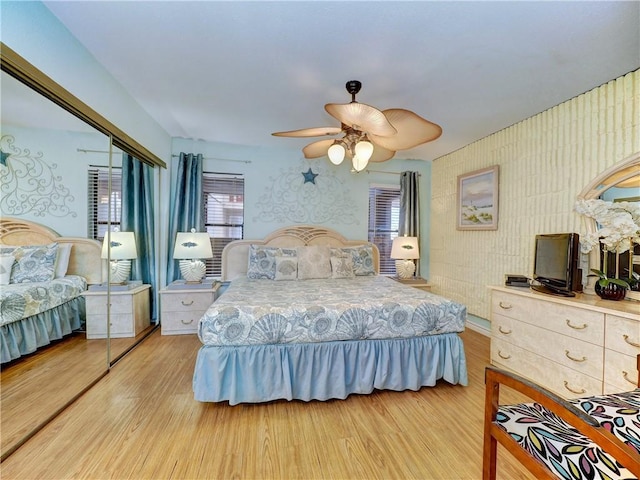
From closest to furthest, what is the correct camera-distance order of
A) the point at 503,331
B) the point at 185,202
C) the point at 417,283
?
the point at 503,331 → the point at 185,202 → the point at 417,283

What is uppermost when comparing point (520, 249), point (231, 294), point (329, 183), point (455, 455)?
point (329, 183)

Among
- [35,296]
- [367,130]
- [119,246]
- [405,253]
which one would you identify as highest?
[367,130]

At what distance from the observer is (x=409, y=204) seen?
464 centimetres

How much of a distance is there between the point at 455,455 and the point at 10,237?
302 cm

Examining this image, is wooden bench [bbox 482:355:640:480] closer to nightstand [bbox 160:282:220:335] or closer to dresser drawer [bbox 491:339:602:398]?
dresser drawer [bbox 491:339:602:398]

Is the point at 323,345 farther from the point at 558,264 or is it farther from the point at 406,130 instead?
the point at 558,264

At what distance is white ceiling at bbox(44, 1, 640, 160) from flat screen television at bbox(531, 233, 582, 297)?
135cm

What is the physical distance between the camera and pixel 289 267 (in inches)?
141

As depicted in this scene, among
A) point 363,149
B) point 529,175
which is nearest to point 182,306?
point 363,149

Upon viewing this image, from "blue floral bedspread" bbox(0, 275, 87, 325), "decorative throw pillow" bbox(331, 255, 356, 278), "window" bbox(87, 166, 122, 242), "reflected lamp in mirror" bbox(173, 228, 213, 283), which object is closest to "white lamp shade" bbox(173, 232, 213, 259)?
"reflected lamp in mirror" bbox(173, 228, 213, 283)

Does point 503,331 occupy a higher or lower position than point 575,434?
lower

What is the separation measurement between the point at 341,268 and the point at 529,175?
240cm

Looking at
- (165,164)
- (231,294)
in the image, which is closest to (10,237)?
(231,294)

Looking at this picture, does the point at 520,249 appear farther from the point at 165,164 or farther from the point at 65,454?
the point at 165,164
